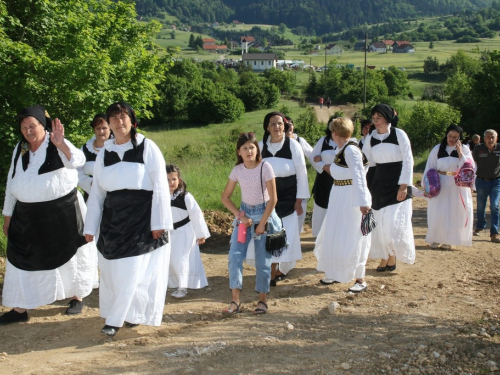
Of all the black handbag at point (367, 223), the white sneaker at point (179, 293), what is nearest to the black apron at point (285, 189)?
the black handbag at point (367, 223)

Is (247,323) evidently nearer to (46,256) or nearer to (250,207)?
(250,207)

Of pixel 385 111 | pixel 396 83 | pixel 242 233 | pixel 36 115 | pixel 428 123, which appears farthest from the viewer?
pixel 396 83

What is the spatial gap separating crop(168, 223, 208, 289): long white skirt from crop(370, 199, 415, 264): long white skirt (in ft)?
8.23

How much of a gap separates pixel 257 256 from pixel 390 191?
2.62 m

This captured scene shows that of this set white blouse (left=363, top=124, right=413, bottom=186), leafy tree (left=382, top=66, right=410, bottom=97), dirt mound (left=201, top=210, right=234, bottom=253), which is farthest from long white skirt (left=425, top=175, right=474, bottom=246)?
leafy tree (left=382, top=66, right=410, bottom=97)

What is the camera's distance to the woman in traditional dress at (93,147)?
7.58 m

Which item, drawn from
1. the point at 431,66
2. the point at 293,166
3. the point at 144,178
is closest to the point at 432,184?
the point at 293,166

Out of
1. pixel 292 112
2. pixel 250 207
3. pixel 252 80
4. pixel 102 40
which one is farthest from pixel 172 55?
pixel 252 80

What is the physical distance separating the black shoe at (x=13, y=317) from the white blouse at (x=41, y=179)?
1.24 m

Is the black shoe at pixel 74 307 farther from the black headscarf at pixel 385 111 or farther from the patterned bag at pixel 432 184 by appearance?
the patterned bag at pixel 432 184

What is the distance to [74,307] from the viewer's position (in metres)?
6.91

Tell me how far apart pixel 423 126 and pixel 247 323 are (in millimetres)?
38882

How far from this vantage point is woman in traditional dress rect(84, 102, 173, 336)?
19.3ft

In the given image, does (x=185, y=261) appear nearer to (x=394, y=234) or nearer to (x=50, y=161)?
(x=50, y=161)
